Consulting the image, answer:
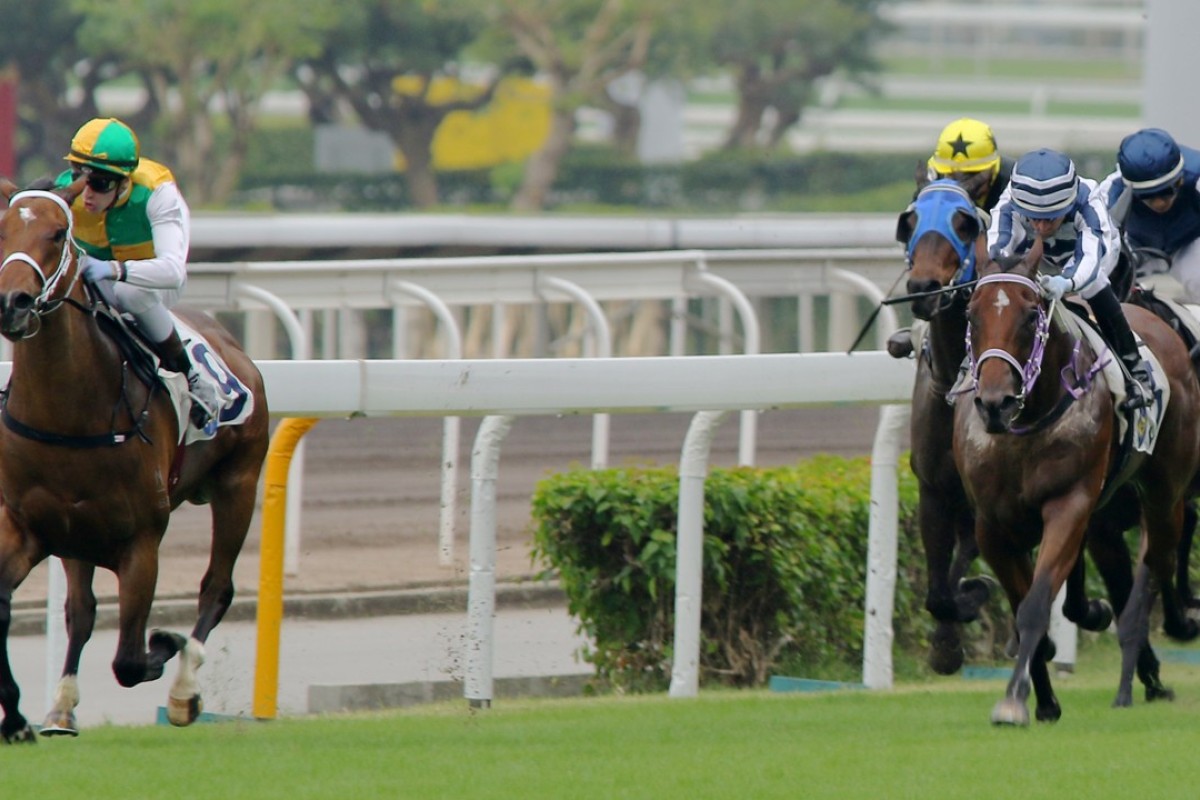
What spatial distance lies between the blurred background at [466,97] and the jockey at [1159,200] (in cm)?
2168

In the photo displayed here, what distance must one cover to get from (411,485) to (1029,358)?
6018 mm

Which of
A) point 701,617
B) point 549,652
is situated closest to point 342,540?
point 549,652

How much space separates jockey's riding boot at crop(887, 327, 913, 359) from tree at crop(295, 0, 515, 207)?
25994 millimetres

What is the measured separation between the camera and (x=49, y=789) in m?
4.69

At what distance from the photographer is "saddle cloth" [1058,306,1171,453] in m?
6.09

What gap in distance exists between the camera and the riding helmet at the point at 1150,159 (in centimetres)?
680

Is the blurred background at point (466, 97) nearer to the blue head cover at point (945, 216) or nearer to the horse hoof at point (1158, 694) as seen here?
the horse hoof at point (1158, 694)

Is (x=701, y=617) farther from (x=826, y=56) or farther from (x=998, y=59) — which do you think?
(x=998, y=59)

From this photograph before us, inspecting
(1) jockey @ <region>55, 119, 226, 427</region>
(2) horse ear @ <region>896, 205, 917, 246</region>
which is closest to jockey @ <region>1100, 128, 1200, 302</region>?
(2) horse ear @ <region>896, 205, 917, 246</region>

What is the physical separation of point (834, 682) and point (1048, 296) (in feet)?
6.02

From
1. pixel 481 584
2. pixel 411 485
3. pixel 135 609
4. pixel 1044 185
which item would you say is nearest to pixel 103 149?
pixel 135 609

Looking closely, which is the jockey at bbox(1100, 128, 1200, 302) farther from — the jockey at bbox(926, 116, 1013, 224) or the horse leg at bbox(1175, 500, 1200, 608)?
the horse leg at bbox(1175, 500, 1200, 608)

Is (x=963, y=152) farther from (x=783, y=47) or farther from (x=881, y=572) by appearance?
(x=783, y=47)

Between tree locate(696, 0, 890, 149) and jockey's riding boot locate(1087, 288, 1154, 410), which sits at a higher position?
tree locate(696, 0, 890, 149)
